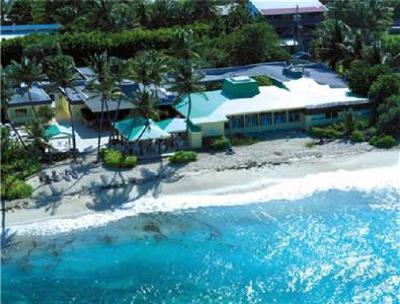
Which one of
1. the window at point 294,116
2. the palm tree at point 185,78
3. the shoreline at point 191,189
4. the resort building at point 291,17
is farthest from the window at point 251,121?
the resort building at point 291,17

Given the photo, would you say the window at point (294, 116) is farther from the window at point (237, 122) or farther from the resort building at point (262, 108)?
the window at point (237, 122)

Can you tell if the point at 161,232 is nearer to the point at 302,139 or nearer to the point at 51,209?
the point at 51,209

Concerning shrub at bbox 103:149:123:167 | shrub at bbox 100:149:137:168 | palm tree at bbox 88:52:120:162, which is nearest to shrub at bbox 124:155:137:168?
shrub at bbox 100:149:137:168

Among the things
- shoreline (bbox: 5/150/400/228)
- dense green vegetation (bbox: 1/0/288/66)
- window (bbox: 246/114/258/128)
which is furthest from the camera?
dense green vegetation (bbox: 1/0/288/66)

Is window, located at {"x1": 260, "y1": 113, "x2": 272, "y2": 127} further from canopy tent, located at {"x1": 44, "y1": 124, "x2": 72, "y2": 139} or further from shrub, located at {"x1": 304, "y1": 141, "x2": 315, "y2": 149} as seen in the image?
canopy tent, located at {"x1": 44, "y1": 124, "x2": 72, "y2": 139}

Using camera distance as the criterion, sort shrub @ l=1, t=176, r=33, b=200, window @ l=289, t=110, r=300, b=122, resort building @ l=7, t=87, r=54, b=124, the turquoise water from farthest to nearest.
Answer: resort building @ l=7, t=87, r=54, b=124, window @ l=289, t=110, r=300, b=122, shrub @ l=1, t=176, r=33, b=200, the turquoise water

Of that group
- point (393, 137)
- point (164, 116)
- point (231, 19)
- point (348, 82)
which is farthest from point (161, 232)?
point (231, 19)

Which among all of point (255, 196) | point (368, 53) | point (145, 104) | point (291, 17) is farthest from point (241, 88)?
point (291, 17)
